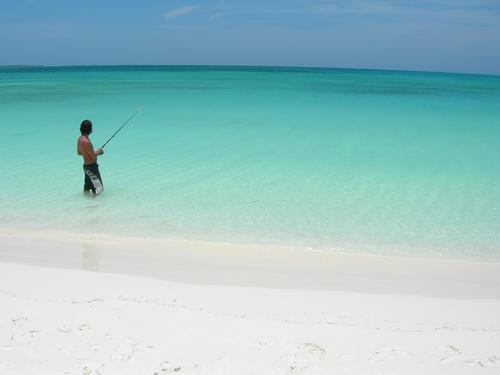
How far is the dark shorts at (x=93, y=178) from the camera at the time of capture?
269 inches

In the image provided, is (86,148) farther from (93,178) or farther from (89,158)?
(93,178)

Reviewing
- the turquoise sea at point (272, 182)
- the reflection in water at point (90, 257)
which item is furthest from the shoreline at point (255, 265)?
the turquoise sea at point (272, 182)

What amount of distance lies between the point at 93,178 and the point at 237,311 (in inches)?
160

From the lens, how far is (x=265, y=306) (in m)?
3.66

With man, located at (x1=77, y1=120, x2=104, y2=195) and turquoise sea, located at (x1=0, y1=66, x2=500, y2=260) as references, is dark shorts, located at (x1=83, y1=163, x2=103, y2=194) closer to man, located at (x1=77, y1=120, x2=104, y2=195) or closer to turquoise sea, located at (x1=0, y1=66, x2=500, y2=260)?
man, located at (x1=77, y1=120, x2=104, y2=195)

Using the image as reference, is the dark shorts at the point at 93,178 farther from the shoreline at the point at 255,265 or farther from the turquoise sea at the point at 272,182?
the shoreline at the point at 255,265

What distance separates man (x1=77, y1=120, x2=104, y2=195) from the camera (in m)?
6.54

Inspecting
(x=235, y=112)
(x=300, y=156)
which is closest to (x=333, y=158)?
(x=300, y=156)

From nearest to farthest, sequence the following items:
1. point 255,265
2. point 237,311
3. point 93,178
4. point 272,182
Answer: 1. point 237,311
2. point 255,265
3. point 93,178
4. point 272,182

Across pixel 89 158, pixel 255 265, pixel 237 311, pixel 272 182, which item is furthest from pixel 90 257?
pixel 272 182

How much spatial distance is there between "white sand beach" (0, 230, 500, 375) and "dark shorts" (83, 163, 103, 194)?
5.94 feet

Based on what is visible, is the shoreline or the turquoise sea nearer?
the shoreline

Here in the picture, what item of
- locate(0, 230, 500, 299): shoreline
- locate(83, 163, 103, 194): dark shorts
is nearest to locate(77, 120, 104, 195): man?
locate(83, 163, 103, 194): dark shorts

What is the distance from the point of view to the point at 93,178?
6.91 metres
